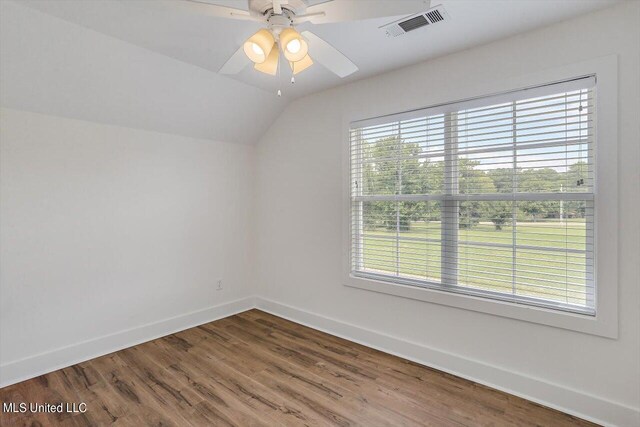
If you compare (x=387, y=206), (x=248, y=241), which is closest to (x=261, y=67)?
(x=387, y=206)

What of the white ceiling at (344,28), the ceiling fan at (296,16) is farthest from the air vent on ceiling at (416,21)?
the ceiling fan at (296,16)

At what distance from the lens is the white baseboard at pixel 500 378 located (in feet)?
6.33

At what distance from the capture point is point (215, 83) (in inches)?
116

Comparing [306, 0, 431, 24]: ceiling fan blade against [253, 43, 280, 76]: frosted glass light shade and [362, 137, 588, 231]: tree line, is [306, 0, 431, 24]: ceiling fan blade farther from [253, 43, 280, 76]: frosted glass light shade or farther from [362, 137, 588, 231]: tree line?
[362, 137, 588, 231]: tree line

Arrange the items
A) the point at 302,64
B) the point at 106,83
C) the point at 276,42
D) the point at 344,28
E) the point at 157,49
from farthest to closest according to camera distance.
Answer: the point at 106,83
the point at 157,49
the point at 344,28
the point at 302,64
the point at 276,42

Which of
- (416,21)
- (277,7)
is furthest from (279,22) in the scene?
(416,21)

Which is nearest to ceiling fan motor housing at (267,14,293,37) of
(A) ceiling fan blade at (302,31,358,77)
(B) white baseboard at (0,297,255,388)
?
(A) ceiling fan blade at (302,31,358,77)

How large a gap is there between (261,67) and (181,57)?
119 centimetres

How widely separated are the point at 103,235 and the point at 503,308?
10.8 ft

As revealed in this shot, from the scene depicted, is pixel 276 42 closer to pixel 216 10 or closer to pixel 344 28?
pixel 216 10

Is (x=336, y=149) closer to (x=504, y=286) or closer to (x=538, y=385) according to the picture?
(x=504, y=286)

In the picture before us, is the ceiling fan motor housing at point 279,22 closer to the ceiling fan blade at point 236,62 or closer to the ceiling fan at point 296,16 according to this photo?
the ceiling fan at point 296,16

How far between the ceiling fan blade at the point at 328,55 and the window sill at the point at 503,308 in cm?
182

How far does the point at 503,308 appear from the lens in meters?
2.28
